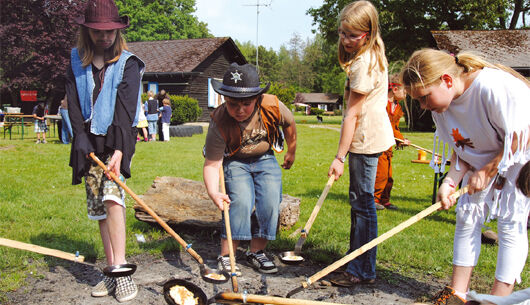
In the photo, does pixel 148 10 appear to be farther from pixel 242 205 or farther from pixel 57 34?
pixel 242 205

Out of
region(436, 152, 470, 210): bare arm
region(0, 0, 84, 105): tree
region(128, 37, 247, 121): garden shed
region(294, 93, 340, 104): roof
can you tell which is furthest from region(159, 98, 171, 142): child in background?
region(294, 93, 340, 104): roof

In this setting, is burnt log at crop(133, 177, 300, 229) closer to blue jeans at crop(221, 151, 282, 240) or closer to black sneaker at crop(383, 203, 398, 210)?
blue jeans at crop(221, 151, 282, 240)

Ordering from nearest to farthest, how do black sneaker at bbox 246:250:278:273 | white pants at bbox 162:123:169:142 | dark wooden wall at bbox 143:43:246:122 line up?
black sneaker at bbox 246:250:278:273
white pants at bbox 162:123:169:142
dark wooden wall at bbox 143:43:246:122

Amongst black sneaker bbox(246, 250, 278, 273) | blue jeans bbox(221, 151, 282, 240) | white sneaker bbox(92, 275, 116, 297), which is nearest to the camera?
white sneaker bbox(92, 275, 116, 297)

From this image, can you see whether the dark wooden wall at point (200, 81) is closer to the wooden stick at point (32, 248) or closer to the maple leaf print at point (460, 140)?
the wooden stick at point (32, 248)

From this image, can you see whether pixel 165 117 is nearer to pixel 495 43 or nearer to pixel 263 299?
pixel 263 299

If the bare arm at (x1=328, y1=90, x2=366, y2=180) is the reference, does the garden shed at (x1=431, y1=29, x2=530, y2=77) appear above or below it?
above

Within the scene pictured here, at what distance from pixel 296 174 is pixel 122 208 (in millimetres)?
5900

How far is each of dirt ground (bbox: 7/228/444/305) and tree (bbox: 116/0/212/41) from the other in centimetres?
5593

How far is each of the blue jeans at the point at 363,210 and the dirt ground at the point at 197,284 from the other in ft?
0.52

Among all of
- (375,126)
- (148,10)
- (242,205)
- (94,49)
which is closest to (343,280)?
(242,205)

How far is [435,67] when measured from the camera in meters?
2.54

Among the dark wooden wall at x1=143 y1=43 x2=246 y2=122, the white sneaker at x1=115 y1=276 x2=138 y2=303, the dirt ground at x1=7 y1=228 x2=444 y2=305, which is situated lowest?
the dirt ground at x1=7 y1=228 x2=444 y2=305

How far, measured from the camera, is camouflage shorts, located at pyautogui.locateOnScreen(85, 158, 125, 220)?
126 inches
